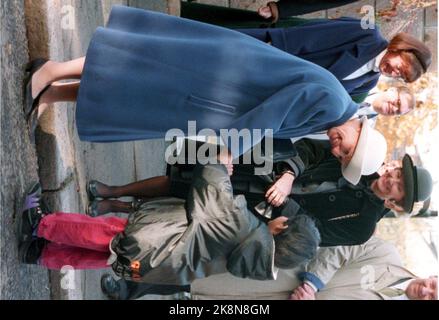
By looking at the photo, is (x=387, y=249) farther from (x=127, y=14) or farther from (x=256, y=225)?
(x=127, y=14)

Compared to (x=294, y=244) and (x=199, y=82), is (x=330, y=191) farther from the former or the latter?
(x=199, y=82)

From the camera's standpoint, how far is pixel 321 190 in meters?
2.75

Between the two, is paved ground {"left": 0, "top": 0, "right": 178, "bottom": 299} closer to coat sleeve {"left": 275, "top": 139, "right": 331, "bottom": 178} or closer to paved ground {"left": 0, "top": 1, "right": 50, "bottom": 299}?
paved ground {"left": 0, "top": 1, "right": 50, "bottom": 299}

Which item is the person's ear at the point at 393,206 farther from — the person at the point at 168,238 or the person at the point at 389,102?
the person at the point at 168,238

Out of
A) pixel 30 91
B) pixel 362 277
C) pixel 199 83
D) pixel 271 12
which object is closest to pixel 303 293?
pixel 362 277

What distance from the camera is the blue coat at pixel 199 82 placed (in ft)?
6.07

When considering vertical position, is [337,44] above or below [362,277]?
above

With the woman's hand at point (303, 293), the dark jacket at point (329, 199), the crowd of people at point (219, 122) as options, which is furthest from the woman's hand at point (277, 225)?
the woman's hand at point (303, 293)

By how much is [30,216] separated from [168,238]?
1.85ft

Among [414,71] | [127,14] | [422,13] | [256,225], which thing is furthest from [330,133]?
[422,13]

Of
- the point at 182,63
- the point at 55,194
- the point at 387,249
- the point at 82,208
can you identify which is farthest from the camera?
the point at 387,249

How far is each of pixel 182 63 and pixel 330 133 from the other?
65 centimetres

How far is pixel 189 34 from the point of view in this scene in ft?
6.39

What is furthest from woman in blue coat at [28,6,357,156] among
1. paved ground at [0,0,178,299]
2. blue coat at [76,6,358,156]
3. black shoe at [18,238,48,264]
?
black shoe at [18,238,48,264]
